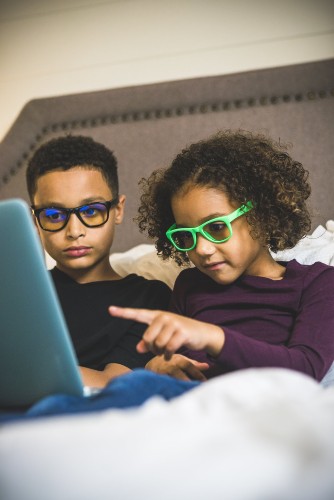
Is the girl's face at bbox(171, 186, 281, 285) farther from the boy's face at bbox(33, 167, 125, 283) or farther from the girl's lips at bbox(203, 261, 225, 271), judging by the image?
the boy's face at bbox(33, 167, 125, 283)

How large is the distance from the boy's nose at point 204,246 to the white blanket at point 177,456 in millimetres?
632

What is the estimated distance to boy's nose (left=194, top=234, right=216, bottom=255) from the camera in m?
1.21

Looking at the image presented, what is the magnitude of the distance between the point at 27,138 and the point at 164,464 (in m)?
1.96

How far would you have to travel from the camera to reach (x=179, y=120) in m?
2.10

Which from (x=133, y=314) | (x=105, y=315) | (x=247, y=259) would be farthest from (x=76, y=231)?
(x=133, y=314)

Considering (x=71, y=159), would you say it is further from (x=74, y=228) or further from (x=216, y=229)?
(x=216, y=229)

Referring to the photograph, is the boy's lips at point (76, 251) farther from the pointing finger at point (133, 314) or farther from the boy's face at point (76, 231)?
the pointing finger at point (133, 314)

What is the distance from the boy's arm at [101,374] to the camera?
48.1 inches

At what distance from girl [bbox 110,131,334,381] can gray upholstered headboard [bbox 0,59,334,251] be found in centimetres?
57

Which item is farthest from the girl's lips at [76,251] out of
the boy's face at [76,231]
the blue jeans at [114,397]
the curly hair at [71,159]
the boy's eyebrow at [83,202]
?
the blue jeans at [114,397]

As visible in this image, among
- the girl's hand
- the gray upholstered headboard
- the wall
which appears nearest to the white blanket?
the girl's hand

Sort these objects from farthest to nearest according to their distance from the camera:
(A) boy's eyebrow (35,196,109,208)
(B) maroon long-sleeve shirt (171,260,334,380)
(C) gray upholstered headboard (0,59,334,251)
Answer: (C) gray upholstered headboard (0,59,334,251) < (A) boy's eyebrow (35,196,109,208) < (B) maroon long-sleeve shirt (171,260,334,380)

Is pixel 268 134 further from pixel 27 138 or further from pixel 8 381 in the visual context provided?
pixel 8 381

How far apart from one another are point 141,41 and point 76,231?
114 cm
